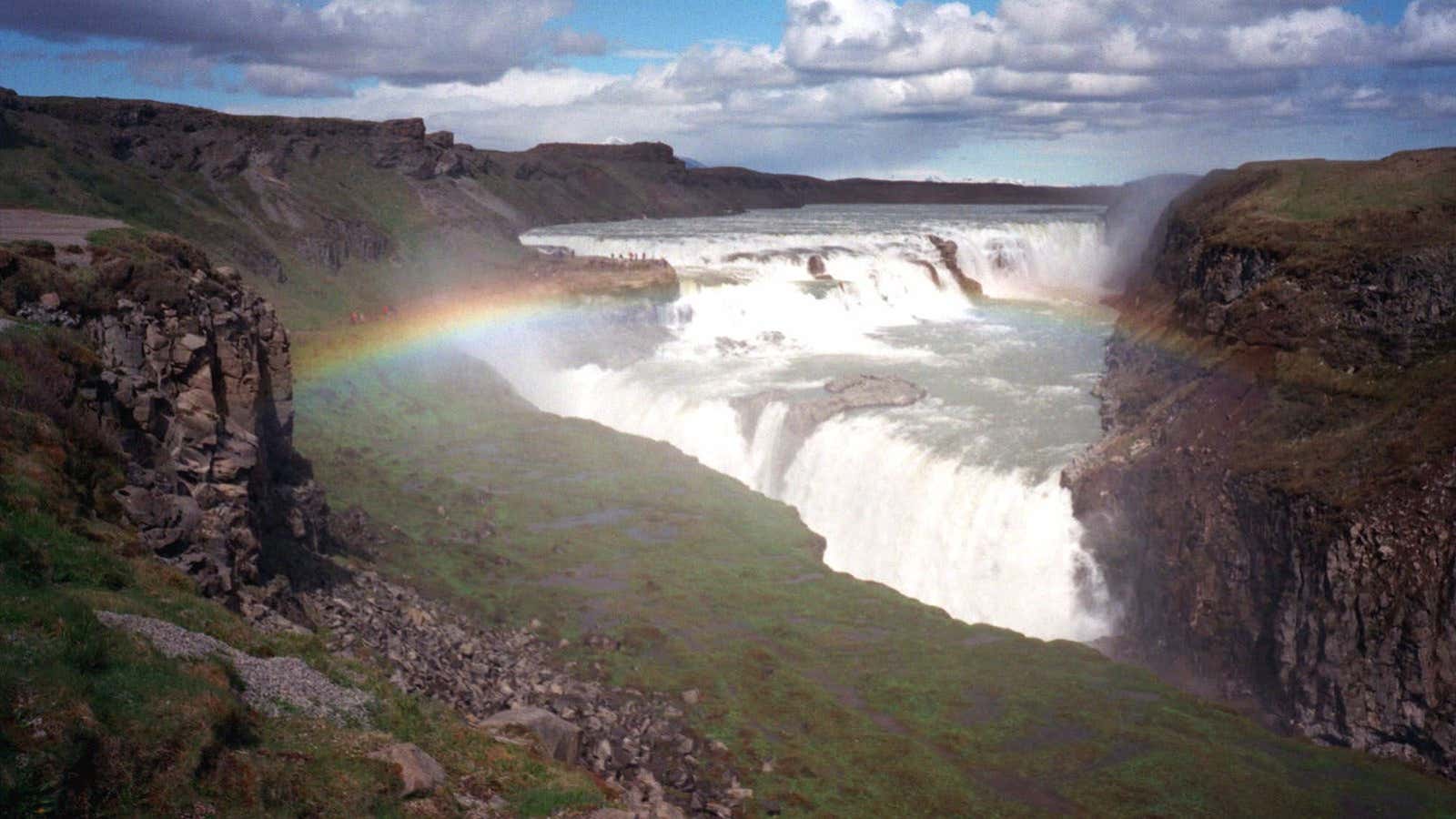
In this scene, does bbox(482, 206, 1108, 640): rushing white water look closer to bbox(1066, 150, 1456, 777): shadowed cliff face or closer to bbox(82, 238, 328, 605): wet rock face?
bbox(1066, 150, 1456, 777): shadowed cliff face

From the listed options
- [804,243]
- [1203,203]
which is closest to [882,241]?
[804,243]

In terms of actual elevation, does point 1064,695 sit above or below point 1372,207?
below

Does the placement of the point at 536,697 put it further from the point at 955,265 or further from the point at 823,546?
the point at 955,265

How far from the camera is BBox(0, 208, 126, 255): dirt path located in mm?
25855

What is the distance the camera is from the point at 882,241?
71938 millimetres

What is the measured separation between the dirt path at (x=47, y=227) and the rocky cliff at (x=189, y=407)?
3.36 meters

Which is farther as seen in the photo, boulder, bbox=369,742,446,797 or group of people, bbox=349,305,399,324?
group of people, bbox=349,305,399,324

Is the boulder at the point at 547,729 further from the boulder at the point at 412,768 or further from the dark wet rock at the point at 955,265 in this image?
the dark wet rock at the point at 955,265

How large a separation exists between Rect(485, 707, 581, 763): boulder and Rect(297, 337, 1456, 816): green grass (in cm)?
349

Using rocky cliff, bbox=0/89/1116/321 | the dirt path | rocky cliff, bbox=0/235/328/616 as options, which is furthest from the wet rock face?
rocky cliff, bbox=0/89/1116/321

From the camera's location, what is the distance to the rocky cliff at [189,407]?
15.7 metres

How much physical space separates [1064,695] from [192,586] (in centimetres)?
1573

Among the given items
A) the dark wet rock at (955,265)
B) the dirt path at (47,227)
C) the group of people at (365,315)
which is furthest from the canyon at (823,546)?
the dark wet rock at (955,265)

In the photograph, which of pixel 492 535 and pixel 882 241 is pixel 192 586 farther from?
pixel 882 241
